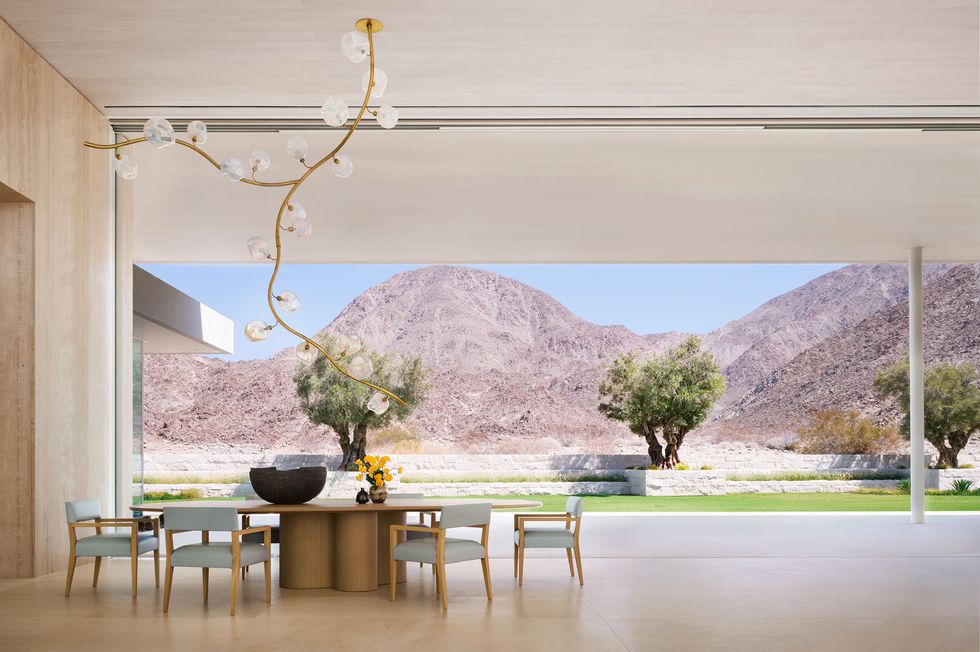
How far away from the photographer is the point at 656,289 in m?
38.1

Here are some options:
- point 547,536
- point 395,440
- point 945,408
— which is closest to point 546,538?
point 547,536

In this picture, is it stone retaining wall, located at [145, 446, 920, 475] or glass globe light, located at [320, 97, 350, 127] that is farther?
stone retaining wall, located at [145, 446, 920, 475]

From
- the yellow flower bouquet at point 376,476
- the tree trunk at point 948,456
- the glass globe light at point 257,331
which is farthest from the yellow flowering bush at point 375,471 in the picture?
the tree trunk at point 948,456

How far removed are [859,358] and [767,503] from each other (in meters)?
20.0

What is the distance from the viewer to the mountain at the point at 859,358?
3453cm

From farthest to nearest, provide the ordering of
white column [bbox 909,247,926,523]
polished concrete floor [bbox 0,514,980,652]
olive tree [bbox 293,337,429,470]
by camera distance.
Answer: olive tree [bbox 293,337,429,470], white column [bbox 909,247,926,523], polished concrete floor [bbox 0,514,980,652]

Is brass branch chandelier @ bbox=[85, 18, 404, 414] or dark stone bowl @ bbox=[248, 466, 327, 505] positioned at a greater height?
brass branch chandelier @ bbox=[85, 18, 404, 414]

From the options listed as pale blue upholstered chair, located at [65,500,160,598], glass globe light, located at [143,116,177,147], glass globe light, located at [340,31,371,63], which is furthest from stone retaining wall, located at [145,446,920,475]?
glass globe light, located at [143,116,177,147]

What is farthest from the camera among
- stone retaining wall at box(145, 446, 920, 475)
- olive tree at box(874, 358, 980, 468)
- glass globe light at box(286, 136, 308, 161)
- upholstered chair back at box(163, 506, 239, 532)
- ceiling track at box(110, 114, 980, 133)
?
olive tree at box(874, 358, 980, 468)

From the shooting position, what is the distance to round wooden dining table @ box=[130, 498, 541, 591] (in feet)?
20.8

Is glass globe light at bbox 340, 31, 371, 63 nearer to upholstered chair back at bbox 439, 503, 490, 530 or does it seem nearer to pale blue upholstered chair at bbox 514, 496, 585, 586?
upholstered chair back at bbox 439, 503, 490, 530

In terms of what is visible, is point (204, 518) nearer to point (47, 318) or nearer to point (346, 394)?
point (47, 318)

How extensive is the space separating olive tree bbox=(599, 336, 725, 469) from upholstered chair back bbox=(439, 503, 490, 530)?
17.2 meters

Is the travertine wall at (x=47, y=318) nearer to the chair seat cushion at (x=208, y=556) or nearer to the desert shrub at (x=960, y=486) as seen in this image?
the chair seat cushion at (x=208, y=556)
